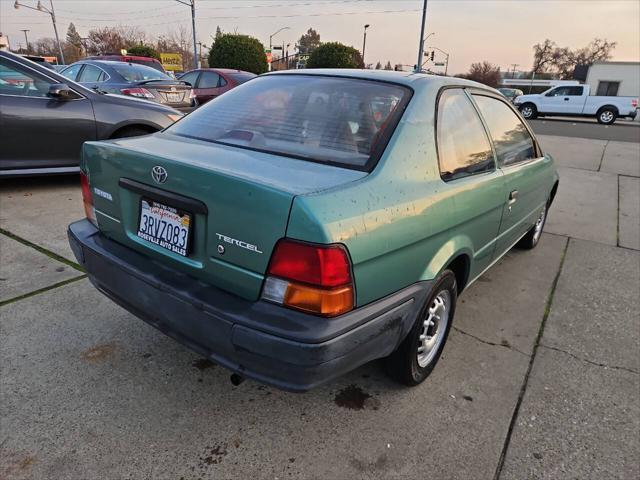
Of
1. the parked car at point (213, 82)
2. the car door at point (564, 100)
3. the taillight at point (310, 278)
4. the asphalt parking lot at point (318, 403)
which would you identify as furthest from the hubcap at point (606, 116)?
the taillight at point (310, 278)

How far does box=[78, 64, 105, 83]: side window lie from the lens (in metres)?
8.58

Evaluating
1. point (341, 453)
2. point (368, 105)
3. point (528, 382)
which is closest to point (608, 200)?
point (528, 382)

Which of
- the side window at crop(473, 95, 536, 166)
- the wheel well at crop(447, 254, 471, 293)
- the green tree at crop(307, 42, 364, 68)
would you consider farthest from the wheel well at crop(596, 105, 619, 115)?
the wheel well at crop(447, 254, 471, 293)

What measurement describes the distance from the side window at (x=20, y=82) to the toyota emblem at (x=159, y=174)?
158 inches

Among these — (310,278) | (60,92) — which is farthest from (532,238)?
(60,92)

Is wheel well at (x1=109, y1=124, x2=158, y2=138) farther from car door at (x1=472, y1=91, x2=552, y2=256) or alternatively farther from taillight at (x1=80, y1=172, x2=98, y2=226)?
car door at (x1=472, y1=91, x2=552, y2=256)

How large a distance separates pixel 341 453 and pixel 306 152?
136 centimetres

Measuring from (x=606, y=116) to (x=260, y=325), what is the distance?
2752cm

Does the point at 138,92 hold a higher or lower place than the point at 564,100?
higher

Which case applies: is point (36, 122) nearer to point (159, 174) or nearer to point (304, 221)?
point (159, 174)

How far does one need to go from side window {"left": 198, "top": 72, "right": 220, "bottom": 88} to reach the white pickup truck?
66.4ft

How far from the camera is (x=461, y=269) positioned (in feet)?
8.58

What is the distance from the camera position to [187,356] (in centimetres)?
253

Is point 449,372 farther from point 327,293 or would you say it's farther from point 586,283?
point 586,283
